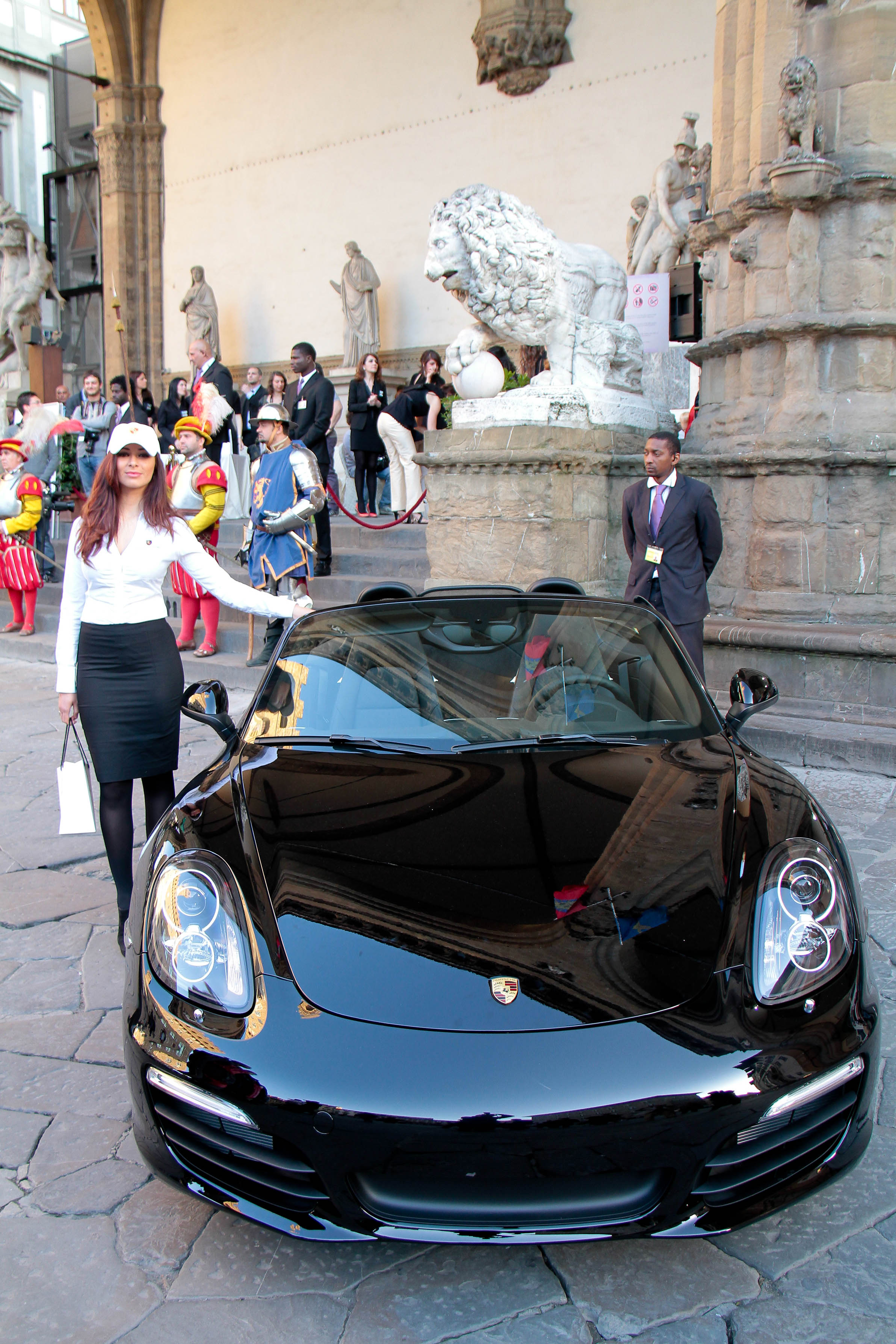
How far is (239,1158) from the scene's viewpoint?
6.25 ft

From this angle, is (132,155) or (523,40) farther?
(132,155)

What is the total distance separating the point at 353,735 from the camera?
292cm

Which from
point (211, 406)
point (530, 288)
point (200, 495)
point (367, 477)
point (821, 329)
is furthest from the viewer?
point (367, 477)

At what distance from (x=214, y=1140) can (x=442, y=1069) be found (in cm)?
46

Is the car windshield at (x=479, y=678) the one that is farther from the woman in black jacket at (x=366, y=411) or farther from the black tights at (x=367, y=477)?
the black tights at (x=367, y=477)

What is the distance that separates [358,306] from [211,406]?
262 inches

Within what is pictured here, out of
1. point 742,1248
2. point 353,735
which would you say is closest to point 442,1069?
point 742,1248

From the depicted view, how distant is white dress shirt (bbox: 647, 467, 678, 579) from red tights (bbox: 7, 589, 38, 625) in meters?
6.90

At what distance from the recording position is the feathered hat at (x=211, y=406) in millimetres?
10797

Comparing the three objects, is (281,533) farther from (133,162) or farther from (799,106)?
(133,162)

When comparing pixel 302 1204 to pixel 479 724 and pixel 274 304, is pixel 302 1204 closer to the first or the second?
pixel 479 724

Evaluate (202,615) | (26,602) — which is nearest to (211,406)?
(26,602)

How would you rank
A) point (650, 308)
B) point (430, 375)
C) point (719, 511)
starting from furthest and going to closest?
1. point (430, 375)
2. point (650, 308)
3. point (719, 511)

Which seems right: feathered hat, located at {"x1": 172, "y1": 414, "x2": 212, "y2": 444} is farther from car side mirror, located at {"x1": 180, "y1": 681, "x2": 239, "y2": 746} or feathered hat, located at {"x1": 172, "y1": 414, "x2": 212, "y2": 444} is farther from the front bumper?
the front bumper
